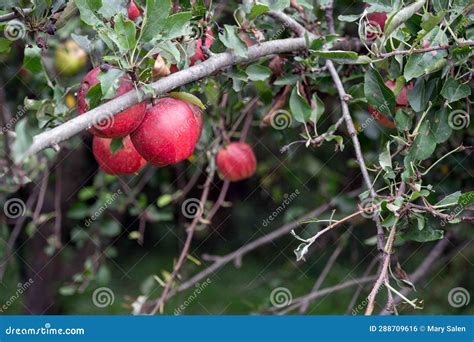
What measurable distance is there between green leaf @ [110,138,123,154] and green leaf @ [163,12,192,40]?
1.05ft

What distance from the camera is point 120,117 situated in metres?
1.33

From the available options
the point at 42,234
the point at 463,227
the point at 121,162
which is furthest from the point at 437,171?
the point at 42,234

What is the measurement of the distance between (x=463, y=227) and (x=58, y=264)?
190 centimetres

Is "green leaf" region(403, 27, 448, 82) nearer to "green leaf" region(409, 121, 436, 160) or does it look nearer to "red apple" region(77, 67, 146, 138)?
"green leaf" region(409, 121, 436, 160)

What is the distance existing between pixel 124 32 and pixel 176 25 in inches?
4.3

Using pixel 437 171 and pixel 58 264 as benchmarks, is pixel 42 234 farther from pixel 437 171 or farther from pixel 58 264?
pixel 437 171

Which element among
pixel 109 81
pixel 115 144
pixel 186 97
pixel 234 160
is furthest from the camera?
pixel 234 160

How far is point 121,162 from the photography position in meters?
1.61

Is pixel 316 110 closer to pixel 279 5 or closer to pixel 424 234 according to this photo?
pixel 279 5

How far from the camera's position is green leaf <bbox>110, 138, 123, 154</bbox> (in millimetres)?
1540

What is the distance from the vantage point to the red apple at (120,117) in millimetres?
1329

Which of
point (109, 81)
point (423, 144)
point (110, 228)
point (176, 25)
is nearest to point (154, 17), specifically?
point (176, 25)

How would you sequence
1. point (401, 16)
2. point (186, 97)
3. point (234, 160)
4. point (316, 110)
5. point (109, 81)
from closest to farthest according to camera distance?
point (109, 81)
point (401, 16)
point (186, 97)
point (316, 110)
point (234, 160)

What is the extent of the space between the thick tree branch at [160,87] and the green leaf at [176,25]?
0.24 ft
